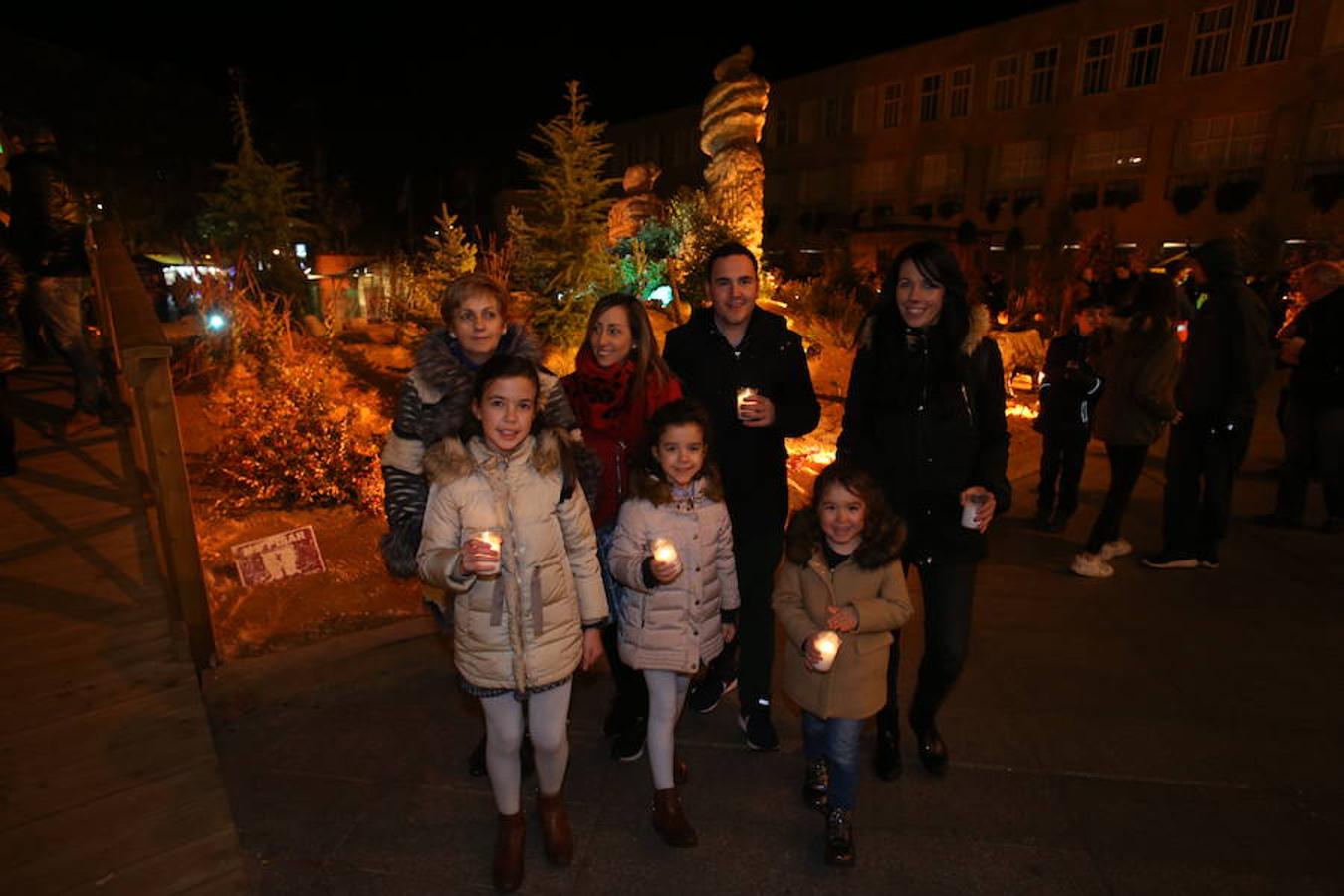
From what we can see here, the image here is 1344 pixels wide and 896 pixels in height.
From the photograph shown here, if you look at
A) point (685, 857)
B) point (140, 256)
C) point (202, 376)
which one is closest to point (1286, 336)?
point (685, 857)

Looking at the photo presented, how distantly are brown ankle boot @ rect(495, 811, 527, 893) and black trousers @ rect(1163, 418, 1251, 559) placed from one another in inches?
186

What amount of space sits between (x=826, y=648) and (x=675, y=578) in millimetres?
588

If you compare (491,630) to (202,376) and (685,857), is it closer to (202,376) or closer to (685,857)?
(685,857)

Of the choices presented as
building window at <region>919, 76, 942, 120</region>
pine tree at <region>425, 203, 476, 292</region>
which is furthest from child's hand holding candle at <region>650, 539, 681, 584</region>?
building window at <region>919, 76, 942, 120</region>

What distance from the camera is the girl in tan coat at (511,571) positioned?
2574 millimetres

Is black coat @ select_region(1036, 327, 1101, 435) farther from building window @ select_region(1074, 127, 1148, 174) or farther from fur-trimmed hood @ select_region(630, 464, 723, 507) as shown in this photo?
building window @ select_region(1074, 127, 1148, 174)

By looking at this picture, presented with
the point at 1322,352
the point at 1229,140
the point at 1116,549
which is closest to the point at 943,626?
the point at 1116,549

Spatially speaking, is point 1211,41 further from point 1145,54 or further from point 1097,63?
point 1097,63

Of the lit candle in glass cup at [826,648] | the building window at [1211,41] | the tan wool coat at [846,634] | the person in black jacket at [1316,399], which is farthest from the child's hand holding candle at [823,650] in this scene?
the building window at [1211,41]

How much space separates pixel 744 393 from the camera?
10.2 ft

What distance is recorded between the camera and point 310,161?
137 ft

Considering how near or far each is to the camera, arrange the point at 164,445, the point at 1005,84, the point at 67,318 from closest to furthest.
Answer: the point at 164,445, the point at 67,318, the point at 1005,84

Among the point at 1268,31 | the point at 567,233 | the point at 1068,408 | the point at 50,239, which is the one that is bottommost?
the point at 1068,408

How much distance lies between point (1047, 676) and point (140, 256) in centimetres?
2310
